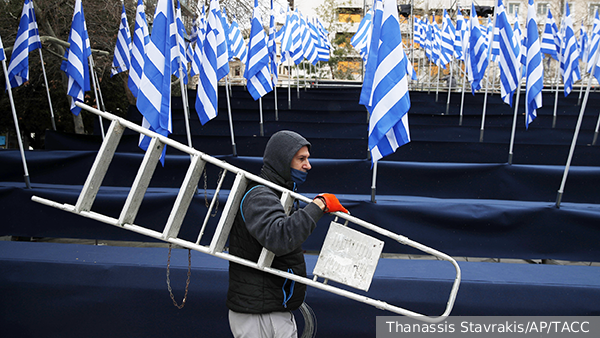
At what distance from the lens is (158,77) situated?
202 inches

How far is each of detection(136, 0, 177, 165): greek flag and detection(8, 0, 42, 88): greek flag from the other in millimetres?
3538

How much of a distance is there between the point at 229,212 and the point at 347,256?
690 mm

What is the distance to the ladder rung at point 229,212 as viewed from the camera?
7.47ft

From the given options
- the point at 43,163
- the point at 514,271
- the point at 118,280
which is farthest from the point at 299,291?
the point at 43,163

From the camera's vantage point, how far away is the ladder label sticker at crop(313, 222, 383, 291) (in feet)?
7.77

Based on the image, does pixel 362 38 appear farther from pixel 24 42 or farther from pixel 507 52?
pixel 24 42

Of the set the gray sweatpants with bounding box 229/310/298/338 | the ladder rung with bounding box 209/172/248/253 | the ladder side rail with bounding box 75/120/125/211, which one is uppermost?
the ladder side rail with bounding box 75/120/125/211

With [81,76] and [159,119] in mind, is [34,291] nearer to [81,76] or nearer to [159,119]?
[159,119]

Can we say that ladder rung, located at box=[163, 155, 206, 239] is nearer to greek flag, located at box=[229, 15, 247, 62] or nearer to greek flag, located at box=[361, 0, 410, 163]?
greek flag, located at box=[361, 0, 410, 163]

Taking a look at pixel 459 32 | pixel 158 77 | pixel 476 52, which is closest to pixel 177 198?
pixel 158 77

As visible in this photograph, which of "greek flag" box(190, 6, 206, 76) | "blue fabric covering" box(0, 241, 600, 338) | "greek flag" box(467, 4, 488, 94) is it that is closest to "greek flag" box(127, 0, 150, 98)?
"greek flag" box(190, 6, 206, 76)

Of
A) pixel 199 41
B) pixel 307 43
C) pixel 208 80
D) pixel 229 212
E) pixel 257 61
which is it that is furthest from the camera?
pixel 307 43

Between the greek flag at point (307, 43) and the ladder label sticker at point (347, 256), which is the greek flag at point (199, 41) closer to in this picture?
the greek flag at point (307, 43)

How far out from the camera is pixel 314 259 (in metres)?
4.30
